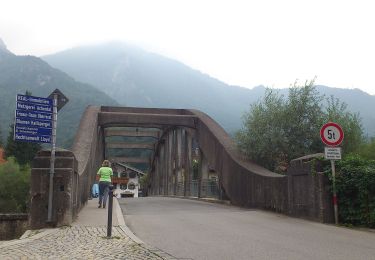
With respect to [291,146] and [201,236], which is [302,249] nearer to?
[201,236]

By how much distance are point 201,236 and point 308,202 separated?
4.18m

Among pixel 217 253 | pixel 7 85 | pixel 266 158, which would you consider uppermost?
pixel 7 85

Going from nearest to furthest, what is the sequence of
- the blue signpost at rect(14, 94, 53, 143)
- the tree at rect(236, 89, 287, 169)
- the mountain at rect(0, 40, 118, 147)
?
the blue signpost at rect(14, 94, 53, 143) → the tree at rect(236, 89, 287, 169) → the mountain at rect(0, 40, 118, 147)

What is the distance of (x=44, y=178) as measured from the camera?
32.0 feet

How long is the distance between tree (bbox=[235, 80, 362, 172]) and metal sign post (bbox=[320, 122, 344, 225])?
19.0ft

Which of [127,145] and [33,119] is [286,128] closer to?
[33,119]

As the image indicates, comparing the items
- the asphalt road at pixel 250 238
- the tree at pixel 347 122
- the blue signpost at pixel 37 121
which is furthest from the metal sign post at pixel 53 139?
the tree at pixel 347 122

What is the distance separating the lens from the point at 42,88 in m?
118

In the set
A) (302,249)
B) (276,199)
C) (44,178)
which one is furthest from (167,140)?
(302,249)

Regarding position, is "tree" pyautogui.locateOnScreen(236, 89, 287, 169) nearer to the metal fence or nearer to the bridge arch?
the bridge arch

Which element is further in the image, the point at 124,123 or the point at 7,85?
the point at 7,85

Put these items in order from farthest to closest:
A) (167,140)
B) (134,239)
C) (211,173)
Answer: (167,140) < (211,173) < (134,239)

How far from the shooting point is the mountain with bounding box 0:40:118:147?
84.6 m

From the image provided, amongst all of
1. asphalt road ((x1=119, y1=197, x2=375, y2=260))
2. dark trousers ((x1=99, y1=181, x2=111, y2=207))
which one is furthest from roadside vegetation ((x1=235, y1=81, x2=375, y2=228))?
dark trousers ((x1=99, y1=181, x2=111, y2=207))
